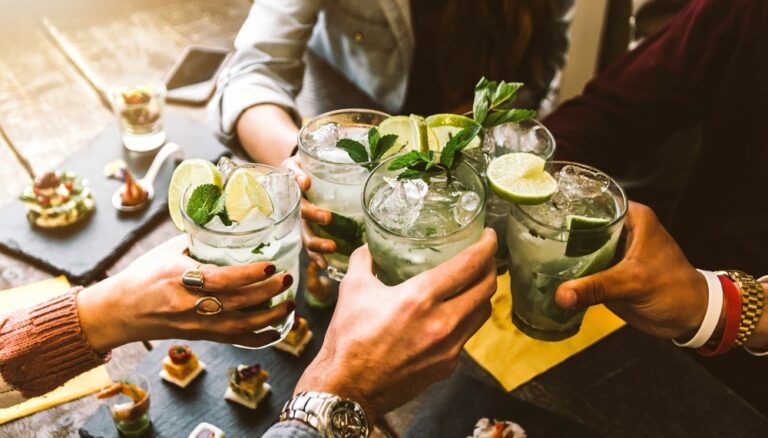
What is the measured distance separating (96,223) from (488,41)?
56.6 inches

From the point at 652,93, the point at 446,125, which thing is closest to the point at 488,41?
the point at 652,93

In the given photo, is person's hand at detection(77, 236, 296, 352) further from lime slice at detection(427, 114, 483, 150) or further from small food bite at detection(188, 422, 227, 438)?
lime slice at detection(427, 114, 483, 150)

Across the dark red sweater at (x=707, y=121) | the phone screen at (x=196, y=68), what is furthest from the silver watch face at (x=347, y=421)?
the phone screen at (x=196, y=68)

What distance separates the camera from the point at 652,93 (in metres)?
1.79

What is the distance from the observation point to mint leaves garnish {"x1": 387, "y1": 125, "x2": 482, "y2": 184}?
971mm

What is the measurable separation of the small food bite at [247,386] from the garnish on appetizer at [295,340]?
8 centimetres

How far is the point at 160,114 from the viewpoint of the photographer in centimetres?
192

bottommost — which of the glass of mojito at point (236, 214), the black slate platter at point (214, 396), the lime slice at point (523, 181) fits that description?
the black slate platter at point (214, 396)

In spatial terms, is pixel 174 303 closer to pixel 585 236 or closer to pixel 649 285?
pixel 585 236

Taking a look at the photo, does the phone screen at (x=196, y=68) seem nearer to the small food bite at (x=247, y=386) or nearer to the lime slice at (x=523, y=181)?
the small food bite at (x=247, y=386)

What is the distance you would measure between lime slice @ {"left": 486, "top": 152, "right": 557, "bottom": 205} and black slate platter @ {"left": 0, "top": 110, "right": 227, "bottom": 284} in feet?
3.44

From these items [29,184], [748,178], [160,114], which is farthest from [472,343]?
[29,184]

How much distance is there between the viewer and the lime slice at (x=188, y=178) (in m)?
1.08

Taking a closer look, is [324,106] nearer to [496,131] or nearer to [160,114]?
[160,114]
